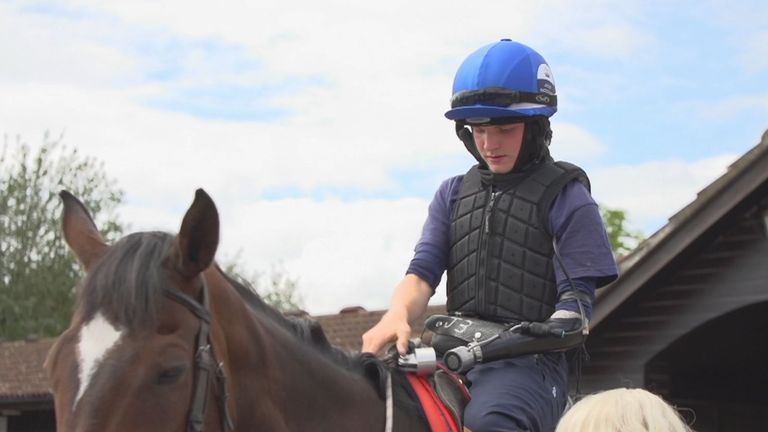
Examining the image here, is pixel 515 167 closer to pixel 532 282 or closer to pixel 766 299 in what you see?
pixel 532 282

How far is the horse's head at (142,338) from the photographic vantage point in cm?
317

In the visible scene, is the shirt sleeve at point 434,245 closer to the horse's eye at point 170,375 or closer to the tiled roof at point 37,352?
the horse's eye at point 170,375

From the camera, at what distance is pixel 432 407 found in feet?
13.5

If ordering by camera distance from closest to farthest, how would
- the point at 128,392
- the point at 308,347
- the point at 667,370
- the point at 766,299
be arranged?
the point at 128,392, the point at 308,347, the point at 766,299, the point at 667,370

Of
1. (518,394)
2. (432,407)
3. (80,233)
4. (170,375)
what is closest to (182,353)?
(170,375)

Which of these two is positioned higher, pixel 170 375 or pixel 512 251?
pixel 512 251

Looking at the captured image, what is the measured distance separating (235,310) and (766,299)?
29.4 feet

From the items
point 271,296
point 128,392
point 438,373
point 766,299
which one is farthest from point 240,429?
point 271,296

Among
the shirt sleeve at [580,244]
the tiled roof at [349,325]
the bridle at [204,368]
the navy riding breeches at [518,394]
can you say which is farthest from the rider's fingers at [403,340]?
the tiled roof at [349,325]

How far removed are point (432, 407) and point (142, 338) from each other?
A: 1214 millimetres

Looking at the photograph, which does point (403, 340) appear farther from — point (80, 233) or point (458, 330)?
point (80, 233)

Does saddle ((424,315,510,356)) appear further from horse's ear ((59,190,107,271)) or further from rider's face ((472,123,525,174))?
horse's ear ((59,190,107,271))

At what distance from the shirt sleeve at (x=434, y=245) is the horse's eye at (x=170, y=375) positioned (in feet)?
5.03

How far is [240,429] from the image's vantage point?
11.7 feet
